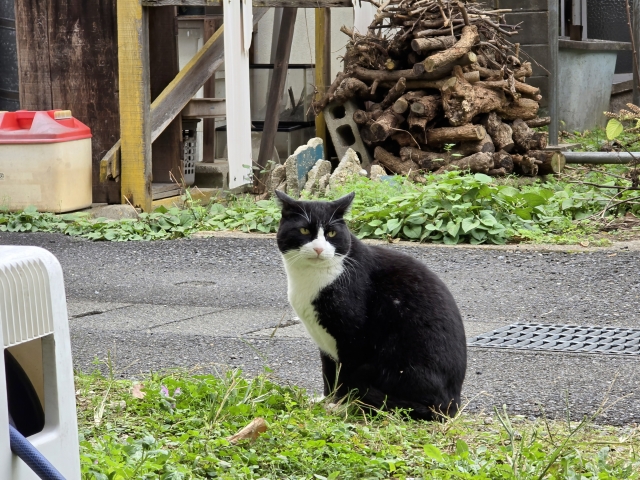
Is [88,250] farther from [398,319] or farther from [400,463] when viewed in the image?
[400,463]

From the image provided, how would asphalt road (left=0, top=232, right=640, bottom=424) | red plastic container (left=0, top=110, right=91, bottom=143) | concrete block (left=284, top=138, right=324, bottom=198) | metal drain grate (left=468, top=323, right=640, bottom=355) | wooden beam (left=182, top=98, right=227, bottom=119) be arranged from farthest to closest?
wooden beam (left=182, top=98, right=227, bottom=119) → concrete block (left=284, top=138, right=324, bottom=198) → red plastic container (left=0, top=110, right=91, bottom=143) → metal drain grate (left=468, top=323, right=640, bottom=355) → asphalt road (left=0, top=232, right=640, bottom=424)

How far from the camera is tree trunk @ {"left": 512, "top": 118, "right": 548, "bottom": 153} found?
1059 centimetres

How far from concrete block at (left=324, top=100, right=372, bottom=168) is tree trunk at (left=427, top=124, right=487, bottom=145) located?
98 cm

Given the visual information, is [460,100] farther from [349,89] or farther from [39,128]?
[39,128]

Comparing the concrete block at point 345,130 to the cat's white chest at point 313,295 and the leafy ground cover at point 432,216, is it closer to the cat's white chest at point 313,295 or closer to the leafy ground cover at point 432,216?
the leafy ground cover at point 432,216

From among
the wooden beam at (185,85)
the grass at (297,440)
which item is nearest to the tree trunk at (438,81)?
the wooden beam at (185,85)

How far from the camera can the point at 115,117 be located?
959 cm

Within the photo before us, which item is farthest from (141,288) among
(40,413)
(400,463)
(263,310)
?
(40,413)

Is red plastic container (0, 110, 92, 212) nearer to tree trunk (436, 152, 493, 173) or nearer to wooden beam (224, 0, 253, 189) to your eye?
wooden beam (224, 0, 253, 189)

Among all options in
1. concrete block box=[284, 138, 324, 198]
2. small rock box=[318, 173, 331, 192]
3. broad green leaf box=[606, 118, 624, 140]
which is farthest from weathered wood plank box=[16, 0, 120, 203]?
broad green leaf box=[606, 118, 624, 140]

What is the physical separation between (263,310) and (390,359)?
2.39 m

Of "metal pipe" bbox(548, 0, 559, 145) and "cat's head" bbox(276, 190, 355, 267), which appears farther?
"metal pipe" bbox(548, 0, 559, 145)

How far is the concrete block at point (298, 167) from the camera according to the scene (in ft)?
32.0

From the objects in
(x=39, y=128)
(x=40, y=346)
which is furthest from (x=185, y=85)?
(x=40, y=346)
